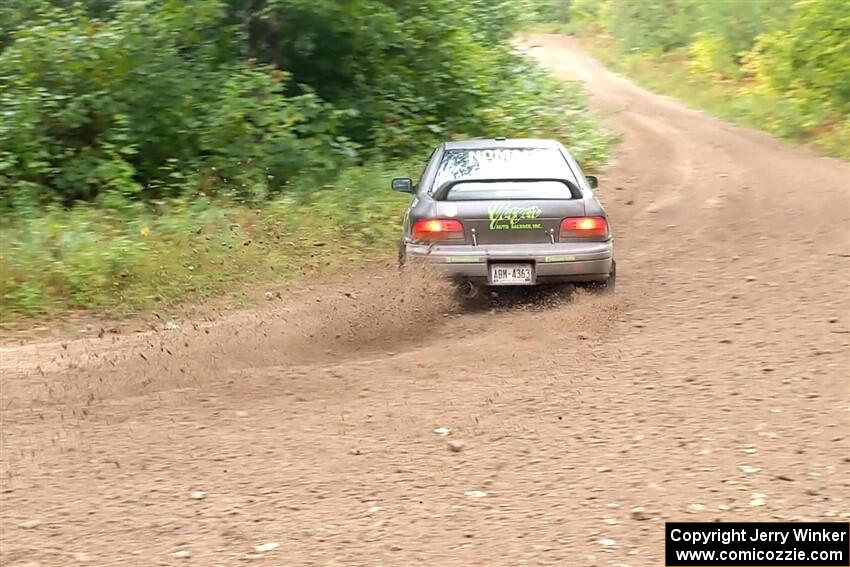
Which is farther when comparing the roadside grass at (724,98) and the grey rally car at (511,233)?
the roadside grass at (724,98)

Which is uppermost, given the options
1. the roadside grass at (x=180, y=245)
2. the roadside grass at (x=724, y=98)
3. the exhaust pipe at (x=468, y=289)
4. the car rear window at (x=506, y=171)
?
the car rear window at (x=506, y=171)

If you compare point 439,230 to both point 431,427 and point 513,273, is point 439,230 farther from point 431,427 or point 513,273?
point 431,427

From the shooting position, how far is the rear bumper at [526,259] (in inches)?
303

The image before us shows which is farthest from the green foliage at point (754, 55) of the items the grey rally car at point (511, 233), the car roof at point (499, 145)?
the grey rally car at point (511, 233)

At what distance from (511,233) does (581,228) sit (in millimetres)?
587

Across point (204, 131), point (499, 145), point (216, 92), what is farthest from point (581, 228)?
point (216, 92)

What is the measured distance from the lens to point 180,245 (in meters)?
9.75

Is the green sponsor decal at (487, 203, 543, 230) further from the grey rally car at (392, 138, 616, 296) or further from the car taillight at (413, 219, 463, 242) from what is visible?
the car taillight at (413, 219, 463, 242)

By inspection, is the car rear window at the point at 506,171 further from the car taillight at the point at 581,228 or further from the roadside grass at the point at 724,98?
the roadside grass at the point at 724,98

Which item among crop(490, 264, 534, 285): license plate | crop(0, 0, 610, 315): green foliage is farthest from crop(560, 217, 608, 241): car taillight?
crop(0, 0, 610, 315): green foliage

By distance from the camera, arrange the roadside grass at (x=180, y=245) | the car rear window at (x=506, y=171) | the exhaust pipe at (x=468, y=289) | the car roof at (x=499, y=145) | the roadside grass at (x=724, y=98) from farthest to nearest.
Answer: the roadside grass at (x=724, y=98)
the car roof at (x=499, y=145)
the roadside grass at (x=180, y=245)
the car rear window at (x=506, y=171)
the exhaust pipe at (x=468, y=289)

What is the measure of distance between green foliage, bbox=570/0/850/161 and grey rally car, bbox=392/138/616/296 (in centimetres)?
1233

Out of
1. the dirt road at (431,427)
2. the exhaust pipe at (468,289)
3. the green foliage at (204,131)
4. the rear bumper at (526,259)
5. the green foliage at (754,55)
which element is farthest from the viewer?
the green foliage at (754,55)

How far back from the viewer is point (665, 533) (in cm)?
412
